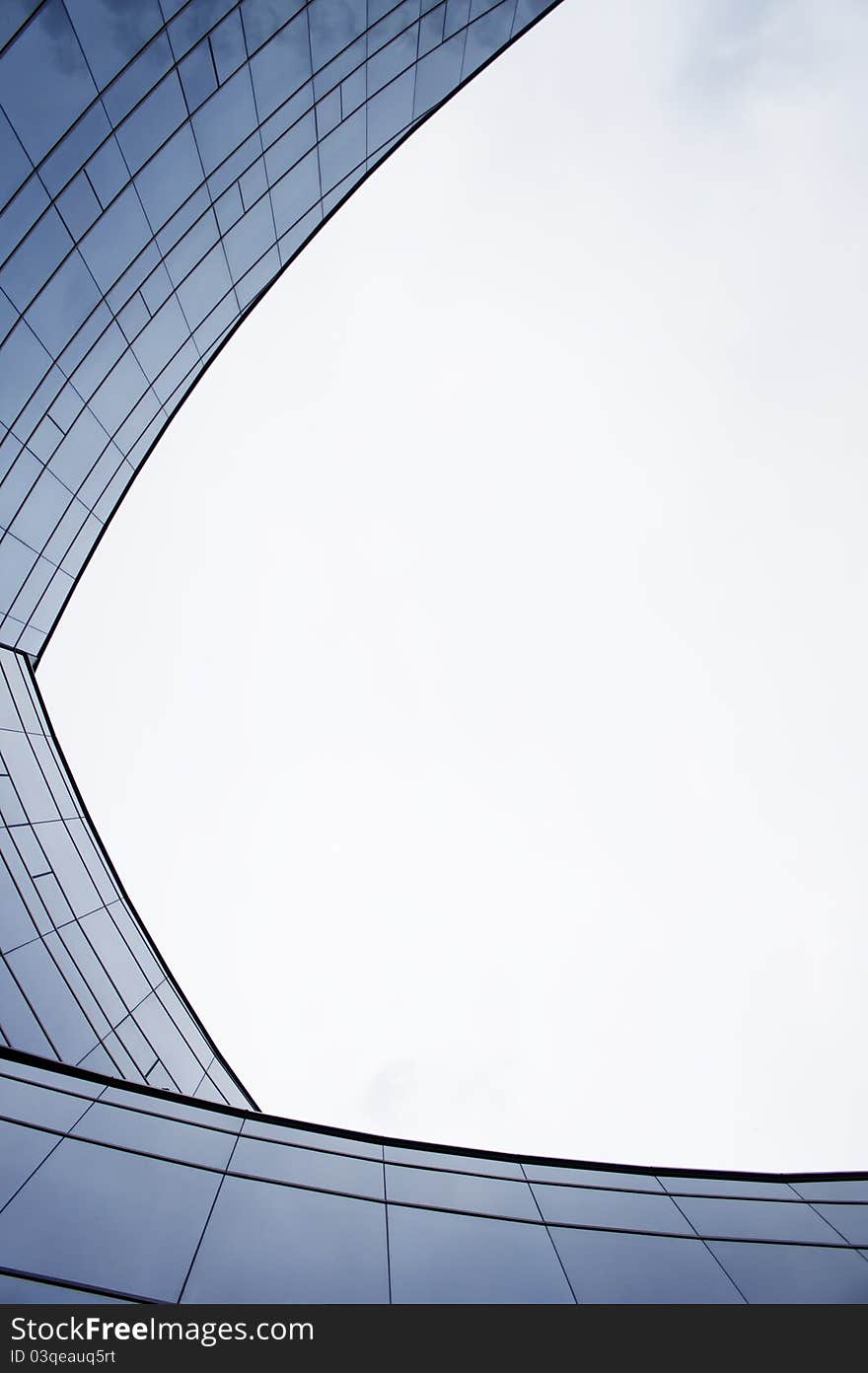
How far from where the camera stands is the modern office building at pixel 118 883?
29.6 ft

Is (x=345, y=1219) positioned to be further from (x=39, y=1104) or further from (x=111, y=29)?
(x=111, y=29)

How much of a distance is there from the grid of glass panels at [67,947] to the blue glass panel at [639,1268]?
32.0 ft

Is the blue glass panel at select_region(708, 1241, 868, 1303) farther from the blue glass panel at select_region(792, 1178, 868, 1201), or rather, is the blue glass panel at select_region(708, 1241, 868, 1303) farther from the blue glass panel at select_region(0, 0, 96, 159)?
the blue glass panel at select_region(0, 0, 96, 159)

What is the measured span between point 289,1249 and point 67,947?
→ 10.1 m

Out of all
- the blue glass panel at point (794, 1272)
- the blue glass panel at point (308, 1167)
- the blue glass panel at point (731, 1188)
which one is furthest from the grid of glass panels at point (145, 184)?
the blue glass panel at point (794, 1272)

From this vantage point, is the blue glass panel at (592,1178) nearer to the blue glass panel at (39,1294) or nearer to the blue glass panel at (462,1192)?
the blue glass panel at (462,1192)

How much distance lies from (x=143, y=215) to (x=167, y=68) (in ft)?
9.15

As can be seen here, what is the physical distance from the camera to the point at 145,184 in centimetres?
1622

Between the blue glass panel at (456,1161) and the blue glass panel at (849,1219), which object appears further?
the blue glass panel at (456,1161)

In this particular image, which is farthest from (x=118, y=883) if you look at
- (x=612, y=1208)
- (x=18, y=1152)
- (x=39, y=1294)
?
(x=612, y=1208)
